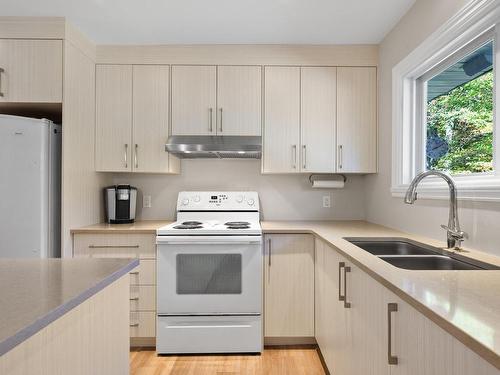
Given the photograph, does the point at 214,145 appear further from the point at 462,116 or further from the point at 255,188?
the point at 462,116

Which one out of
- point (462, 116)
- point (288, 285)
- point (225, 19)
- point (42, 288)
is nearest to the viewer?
point (42, 288)

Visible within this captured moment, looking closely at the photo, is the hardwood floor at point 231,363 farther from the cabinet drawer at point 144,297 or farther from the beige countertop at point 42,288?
the beige countertop at point 42,288

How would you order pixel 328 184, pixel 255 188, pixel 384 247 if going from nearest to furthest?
pixel 384 247 < pixel 328 184 < pixel 255 188

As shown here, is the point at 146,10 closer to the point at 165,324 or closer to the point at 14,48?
the point at 14,48

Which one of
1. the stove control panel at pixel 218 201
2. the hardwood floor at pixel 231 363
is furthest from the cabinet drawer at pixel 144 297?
the stove control panel at pixel 218 201

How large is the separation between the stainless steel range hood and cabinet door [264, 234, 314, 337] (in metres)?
0.67

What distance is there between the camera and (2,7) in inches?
91.1

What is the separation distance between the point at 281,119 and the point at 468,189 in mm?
1516

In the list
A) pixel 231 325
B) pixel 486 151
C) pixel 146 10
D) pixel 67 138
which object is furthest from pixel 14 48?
pixel 486 151

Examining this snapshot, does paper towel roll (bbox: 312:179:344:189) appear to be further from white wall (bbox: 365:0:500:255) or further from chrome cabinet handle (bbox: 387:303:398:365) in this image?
chrome cabinet handle (bbox: 387:303:398:365)

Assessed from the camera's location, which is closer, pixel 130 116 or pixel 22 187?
pixel 22 187

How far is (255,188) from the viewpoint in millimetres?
3156

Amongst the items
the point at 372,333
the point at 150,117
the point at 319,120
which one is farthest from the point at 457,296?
the point at 150,117

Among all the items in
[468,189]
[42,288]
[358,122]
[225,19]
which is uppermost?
[225,19]
